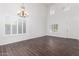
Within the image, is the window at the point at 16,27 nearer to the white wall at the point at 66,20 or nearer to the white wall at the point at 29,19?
the white wall at the point at 29,19

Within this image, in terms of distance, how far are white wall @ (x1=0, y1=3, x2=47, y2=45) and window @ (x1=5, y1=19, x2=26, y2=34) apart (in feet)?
0.26

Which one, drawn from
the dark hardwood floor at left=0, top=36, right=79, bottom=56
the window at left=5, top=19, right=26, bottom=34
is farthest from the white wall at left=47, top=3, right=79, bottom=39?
the window at left=5, top=19, right=26, bottom=34

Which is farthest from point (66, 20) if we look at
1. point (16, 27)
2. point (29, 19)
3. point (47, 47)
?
point (16, 27)

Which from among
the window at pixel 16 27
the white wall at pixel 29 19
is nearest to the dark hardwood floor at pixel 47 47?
the white wall at pixel 29 19

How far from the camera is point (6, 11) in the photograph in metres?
2.45

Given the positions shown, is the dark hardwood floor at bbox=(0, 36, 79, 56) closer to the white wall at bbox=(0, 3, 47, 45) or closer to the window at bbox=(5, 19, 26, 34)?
the white wall at bbox=(0, 3, 47, 45)

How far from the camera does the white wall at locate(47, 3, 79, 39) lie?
2.52 metres

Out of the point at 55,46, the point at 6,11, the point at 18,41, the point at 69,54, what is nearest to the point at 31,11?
the point at 6,11

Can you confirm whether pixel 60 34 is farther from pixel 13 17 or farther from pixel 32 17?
pixel 13 17

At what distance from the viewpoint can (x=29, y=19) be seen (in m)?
2.51

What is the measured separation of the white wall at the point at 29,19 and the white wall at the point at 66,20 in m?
0.18

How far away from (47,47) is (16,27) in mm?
882

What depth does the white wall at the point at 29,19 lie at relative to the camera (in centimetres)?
237

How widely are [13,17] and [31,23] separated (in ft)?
1.48
